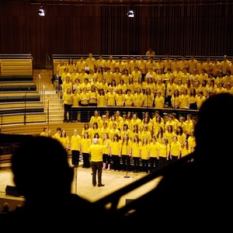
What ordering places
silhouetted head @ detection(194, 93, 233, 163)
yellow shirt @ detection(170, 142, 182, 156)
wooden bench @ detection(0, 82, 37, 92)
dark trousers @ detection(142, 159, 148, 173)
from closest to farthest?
silhouetted head @ detection(194, 93, 233, 163) → yellow shirt @ detection(170, 142, 182, 156) → dark trousers @ detection(142, 159, 148, 173) → wooden bench @ detection(0, 82, 37, 92)

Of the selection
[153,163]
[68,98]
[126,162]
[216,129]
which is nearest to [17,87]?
[68,98]

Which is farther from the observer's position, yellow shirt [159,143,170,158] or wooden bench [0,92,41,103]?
wooden bench [0,92,41,103]

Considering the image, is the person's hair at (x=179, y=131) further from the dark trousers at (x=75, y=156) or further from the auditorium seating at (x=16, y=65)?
the auditorium seating at (x=16, y=65)

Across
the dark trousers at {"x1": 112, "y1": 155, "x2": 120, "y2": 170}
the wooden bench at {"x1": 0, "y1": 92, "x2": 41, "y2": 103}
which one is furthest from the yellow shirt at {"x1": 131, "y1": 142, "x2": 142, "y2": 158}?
the wooden bench at {"x1": 0, "y1": 92, "x2": 41, "y2": 103}

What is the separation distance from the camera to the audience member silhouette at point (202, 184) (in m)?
1.58

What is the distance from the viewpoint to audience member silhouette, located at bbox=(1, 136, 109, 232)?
1.41 m

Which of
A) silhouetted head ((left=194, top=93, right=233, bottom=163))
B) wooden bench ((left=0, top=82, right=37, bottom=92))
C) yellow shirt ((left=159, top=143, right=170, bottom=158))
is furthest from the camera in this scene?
wooden bench ((left=0, top=82, right=37, bottom=92))

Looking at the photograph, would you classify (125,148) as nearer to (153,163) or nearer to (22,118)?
(153,163)

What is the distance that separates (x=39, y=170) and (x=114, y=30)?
2171 cm

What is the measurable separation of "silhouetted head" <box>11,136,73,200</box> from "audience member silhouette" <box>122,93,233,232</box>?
259 mm

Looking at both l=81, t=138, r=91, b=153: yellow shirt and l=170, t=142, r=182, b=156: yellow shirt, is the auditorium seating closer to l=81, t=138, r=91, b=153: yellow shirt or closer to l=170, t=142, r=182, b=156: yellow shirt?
l=81, t=138, r=91, b=153: yellow shirt

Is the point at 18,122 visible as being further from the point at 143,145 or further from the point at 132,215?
the point at 132,215

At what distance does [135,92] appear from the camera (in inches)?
655

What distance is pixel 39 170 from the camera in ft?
4.70
